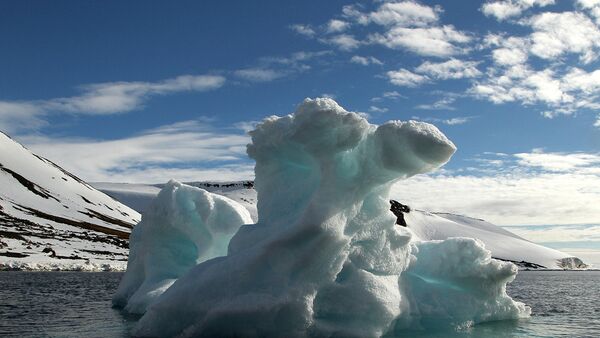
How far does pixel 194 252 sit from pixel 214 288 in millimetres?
10845

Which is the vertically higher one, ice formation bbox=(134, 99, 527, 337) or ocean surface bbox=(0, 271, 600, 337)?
ice formation bbox=(134, 99, 527, 337)

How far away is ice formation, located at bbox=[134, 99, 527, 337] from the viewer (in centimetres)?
1695

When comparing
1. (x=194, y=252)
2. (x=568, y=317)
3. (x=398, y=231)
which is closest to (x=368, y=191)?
(x=398, y=231)

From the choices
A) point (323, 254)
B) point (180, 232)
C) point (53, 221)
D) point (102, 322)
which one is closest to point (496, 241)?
point (53, 221)

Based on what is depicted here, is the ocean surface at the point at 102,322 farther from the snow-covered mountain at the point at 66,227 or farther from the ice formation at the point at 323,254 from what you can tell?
the snow-covered mountain at the point at 66,227

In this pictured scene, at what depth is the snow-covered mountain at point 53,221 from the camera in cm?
9400

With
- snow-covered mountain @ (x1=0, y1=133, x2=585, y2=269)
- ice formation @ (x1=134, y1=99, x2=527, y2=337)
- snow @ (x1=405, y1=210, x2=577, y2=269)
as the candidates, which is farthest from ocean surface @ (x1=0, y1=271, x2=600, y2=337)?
snow @ (x1=405, y1=210, x2=577, y2=269)

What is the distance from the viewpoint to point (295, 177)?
2077cm

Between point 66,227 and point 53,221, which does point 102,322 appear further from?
point 53,221

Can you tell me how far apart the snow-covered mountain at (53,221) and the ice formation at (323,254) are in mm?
74470

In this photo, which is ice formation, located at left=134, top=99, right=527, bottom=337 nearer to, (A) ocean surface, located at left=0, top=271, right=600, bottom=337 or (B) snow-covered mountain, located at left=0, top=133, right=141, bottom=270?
(A) ocean surface, located at left=0, top=271, right=600, bottom=337

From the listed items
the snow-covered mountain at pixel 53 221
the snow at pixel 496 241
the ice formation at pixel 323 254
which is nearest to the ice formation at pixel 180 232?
the ice formation at pixel 323 254

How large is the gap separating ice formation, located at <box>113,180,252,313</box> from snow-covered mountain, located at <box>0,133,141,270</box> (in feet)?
212

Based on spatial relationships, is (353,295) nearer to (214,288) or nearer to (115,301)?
(214,288)
